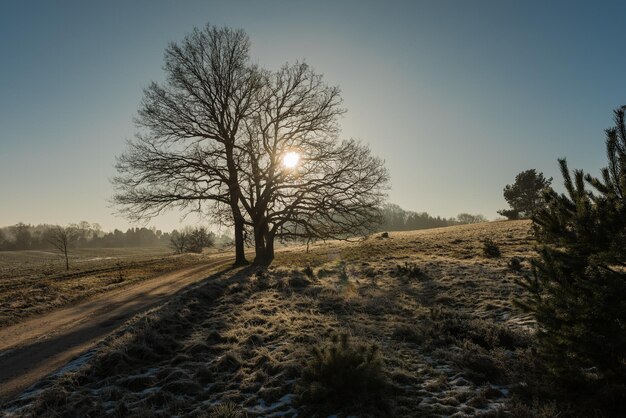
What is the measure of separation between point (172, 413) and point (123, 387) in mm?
1646

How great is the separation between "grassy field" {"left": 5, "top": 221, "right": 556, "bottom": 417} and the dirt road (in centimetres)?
83

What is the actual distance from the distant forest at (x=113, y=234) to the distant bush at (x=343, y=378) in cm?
6611

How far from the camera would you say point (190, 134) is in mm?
22438

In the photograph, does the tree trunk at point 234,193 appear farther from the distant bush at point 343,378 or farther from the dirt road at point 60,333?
the distant bush at point 343,378

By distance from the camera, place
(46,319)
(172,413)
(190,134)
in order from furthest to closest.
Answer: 1. (190,134)
2. (46,319)
3. (172,413)

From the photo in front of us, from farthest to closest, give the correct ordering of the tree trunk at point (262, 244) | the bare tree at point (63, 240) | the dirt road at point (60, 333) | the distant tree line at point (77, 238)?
the distant tree line at point (77, 238) < the bare tree at point (63, 240) < the tree trunk at point (262, 244) < the dirt road at point (60, 333)

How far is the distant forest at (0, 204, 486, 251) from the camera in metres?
106

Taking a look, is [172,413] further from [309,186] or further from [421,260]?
[421,260]

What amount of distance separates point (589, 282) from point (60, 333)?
13.1 meters

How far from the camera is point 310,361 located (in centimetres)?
681

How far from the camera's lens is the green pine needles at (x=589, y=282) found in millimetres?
4320

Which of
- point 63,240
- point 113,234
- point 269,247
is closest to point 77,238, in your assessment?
point 113,234

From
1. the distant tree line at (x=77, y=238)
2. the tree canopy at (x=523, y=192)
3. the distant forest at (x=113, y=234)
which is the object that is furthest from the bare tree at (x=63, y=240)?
the tree canopy at (x=523, y=192)

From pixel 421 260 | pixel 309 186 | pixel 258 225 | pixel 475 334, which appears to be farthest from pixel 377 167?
pixel 475 334
